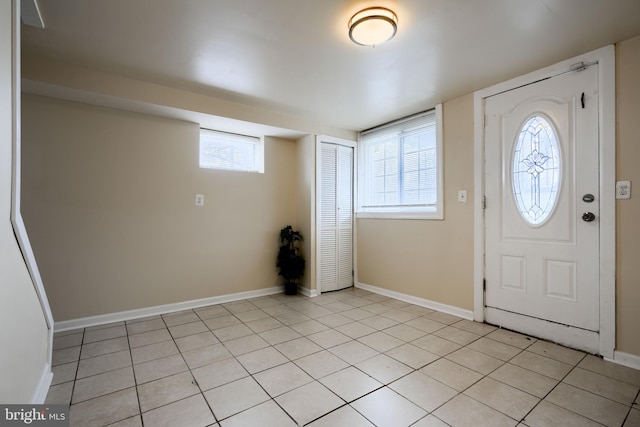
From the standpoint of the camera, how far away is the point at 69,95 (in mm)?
2605

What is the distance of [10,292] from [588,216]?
12.2 feet

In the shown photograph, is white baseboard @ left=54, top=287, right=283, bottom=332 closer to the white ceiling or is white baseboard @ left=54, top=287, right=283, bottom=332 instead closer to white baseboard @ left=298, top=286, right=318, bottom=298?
white baseboard @ left=298, top=286, right=318, bottom=298

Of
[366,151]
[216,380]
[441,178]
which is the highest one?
[366,151]

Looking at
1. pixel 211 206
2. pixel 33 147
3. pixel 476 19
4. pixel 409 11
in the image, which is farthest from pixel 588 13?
pixel 33 147

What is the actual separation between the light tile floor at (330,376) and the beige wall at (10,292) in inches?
13.8

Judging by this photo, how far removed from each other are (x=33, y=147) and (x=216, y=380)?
267 cm

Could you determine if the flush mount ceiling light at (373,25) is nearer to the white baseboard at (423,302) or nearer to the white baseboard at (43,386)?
the white baseboard at (423,302)

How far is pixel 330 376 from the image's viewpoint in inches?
77.1

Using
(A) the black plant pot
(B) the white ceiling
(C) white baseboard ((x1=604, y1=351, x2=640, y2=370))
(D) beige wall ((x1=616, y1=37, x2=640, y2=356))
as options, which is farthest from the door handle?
(A) the black plant pot

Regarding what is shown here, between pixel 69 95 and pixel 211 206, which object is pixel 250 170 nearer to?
pixel 211 206

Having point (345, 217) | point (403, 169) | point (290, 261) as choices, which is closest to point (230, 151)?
point (290, 261)

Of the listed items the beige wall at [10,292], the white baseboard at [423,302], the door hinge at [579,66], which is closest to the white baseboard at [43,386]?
the beige wall at [10,292]

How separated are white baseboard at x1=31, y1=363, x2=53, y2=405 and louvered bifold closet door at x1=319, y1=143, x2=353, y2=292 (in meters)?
2.81

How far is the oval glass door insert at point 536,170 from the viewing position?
2.45 m
